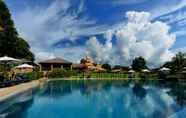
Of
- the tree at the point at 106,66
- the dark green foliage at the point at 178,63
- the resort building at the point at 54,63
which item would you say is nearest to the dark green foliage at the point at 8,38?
the resort building at the point at 54,63

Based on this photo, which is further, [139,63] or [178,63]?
[139,63]

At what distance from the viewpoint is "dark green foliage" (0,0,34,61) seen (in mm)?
35312

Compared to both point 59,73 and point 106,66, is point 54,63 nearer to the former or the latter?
point 59,73

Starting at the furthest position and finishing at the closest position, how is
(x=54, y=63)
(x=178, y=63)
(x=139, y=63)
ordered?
1. (x=139, y=63)
2. (x=54, y=63)
3. (x=178, y=63)

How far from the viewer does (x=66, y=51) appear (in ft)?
175

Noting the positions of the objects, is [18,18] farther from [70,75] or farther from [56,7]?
[70,75]

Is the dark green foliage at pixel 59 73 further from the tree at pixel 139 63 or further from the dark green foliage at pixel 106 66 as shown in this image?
the tree at pixel 139 63

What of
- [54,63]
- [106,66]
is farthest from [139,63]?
[54,63]

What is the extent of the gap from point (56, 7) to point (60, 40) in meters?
10.3

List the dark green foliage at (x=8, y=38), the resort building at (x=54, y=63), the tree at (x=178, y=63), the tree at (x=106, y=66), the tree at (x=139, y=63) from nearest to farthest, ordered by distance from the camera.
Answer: the dark green foliage at (x=8, y=38)
the tree at (x=178, y=63)
the resort building at (x=54, y=63)
the tree at (x=139, y=63)
the tree at (x=106, y=66)

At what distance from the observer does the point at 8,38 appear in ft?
121

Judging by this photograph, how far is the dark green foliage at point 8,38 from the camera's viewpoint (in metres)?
35.3

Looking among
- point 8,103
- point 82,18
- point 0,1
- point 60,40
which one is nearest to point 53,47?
Result: point 60,40

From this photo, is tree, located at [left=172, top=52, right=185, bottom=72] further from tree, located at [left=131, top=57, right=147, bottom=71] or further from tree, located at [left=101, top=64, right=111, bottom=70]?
tree, located at [left=101, top=64, right=111, bottom=70]
